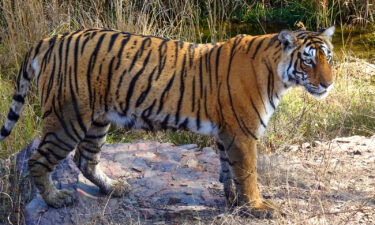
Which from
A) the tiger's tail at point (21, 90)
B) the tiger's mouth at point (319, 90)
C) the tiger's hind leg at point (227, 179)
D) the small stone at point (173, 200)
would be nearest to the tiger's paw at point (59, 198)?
the tiger's tail at point (21, 90)

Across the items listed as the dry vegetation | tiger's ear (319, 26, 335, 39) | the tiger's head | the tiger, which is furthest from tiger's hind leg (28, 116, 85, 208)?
tiger's ear (319, 26, 335, 39)

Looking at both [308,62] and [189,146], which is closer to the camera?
[308,62]

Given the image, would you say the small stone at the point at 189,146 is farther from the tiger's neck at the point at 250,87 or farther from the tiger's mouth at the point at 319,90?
the tiger's mouth at the point at 319,90

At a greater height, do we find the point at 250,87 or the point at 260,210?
the point at 250,87

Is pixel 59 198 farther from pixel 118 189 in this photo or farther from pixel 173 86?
pixel 173 86

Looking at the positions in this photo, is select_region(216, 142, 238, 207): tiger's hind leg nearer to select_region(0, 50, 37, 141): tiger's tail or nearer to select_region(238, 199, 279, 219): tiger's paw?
select_region(238, 199, 279, 219): tiger's paw

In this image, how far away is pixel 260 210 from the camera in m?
4.28

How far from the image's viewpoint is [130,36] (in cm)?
445

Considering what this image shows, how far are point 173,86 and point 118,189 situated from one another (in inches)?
33.8

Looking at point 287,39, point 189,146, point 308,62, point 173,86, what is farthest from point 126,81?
point 189,146

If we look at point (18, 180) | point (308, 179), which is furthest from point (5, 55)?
point (308, 179)

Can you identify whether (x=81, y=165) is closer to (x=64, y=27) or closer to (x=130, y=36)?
(x=130, y=36)

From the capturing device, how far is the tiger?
4184 millimetres

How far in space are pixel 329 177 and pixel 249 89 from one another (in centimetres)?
111
